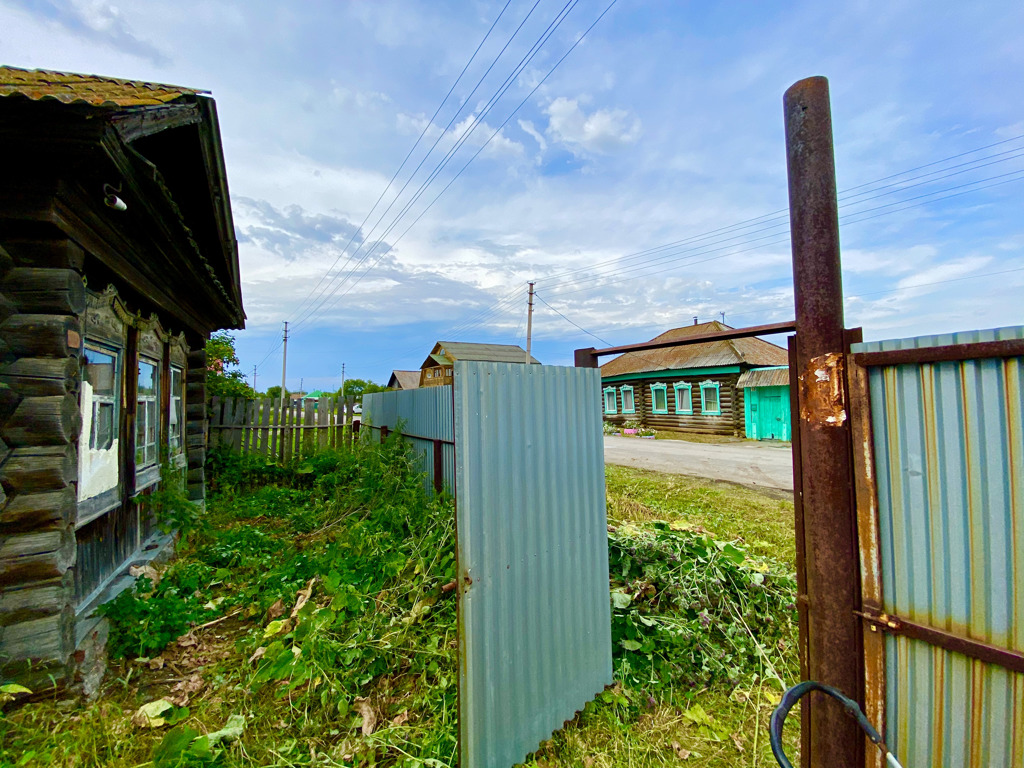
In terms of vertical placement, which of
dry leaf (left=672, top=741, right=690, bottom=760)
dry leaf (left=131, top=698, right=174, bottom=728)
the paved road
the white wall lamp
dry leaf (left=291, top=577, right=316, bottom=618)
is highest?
the white wall lamp

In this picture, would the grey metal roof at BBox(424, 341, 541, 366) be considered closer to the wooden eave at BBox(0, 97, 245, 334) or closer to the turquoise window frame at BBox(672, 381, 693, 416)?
the turquoise window frame at BBox(672, 381, 693, 416)

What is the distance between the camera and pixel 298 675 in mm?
2750

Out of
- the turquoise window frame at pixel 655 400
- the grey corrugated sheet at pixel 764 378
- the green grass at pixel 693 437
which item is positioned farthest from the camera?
the turquoise window frame at pixel 655 400

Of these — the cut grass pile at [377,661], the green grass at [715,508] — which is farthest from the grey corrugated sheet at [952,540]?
the green grass at [715,508]

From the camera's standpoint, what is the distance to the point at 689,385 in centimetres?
1936

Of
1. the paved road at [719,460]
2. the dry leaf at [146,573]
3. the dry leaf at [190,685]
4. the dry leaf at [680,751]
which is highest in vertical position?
the dry leaf at [146,573]

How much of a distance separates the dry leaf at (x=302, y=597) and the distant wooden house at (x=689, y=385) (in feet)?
50.3

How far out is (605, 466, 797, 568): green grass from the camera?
201 inches

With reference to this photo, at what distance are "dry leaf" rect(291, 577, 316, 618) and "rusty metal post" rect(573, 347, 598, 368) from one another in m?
2.81

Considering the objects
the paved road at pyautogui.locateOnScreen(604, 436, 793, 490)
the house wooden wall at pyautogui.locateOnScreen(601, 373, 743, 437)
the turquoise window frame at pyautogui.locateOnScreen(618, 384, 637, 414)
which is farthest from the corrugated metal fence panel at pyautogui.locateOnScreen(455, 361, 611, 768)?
the turquoise window frame at pyautogui.locateOnScreen(618, 384, 637, 414)

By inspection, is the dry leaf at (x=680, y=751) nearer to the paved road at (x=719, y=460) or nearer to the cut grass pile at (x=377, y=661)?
the cut grass pile at (x=377, y=661)

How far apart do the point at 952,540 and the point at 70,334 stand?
4.36 m

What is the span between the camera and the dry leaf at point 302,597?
347 centimetres

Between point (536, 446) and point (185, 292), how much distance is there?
Result: 522 cm
